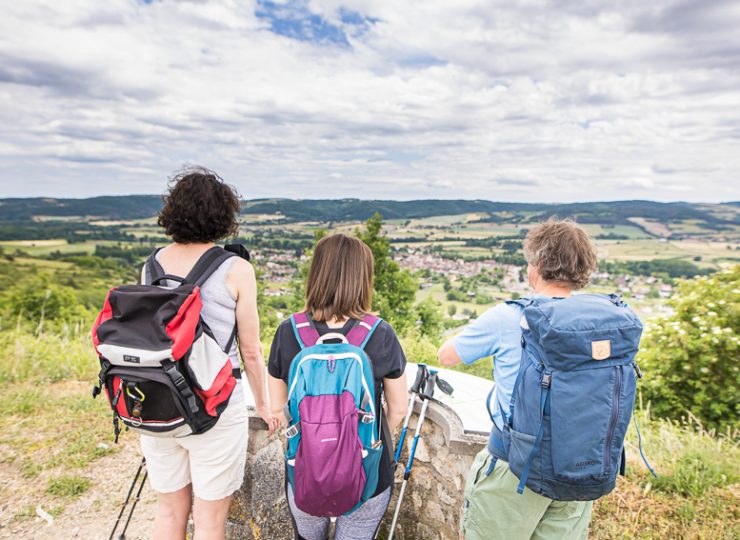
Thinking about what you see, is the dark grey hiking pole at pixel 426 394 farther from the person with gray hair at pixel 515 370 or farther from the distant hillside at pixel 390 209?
the distant hillside at pixel 390 209

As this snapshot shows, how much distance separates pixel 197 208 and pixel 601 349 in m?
1.69

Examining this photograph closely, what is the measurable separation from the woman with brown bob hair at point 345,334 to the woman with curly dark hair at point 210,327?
240mm

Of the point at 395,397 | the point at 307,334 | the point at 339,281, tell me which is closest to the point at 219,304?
the point at 307,334

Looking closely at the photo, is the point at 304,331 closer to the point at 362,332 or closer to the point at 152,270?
the point at 362,332

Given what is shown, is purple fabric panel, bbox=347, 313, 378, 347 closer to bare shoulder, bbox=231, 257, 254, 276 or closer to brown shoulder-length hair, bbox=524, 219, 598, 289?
bare shoulder, bbox=231, 257, 254, 276

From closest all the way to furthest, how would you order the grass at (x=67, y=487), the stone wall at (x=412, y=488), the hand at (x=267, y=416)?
the hand at (x=267, y=416) → the stone wall at (x=412, y=488) → the grass at (x=67, y=487)

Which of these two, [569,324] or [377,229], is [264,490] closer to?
[569,324]

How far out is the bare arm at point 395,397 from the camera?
1919 mm

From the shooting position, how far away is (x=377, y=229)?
849 inches

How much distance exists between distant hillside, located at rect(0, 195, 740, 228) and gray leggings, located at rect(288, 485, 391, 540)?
200ft

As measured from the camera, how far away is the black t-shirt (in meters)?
1.83

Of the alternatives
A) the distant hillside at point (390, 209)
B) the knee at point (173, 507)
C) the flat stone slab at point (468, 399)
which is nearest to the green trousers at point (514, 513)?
the flat stone slab at point (468, 399)

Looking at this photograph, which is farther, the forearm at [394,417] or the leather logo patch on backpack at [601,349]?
the forearm at [394,417]

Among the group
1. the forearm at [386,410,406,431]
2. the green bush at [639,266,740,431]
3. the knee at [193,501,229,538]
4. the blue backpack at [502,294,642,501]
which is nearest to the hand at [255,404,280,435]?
the knee at [193,501,229,538]
